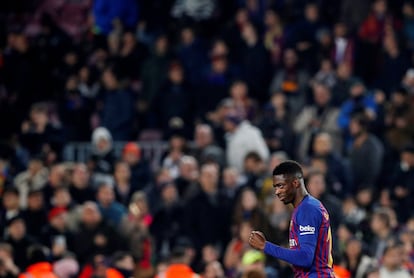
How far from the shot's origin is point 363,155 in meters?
15.9

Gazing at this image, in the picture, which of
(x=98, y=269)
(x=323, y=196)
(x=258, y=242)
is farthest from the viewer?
(x=323, y=196)

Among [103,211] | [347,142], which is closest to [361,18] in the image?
[347,142]

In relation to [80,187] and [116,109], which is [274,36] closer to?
[116,109]

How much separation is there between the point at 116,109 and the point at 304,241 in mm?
9506

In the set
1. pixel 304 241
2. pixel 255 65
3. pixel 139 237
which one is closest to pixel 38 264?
pixel 139 237

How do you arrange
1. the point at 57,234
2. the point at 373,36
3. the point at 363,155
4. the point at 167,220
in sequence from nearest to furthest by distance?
the point at 57,234 < the point at 167,220 < the point at 363,155 < the point at 373,36

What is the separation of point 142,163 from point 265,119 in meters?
1.78

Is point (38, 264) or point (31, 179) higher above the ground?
point (31, 179)

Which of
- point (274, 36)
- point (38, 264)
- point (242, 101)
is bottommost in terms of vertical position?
point (38, 264)

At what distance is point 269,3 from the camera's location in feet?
62.4

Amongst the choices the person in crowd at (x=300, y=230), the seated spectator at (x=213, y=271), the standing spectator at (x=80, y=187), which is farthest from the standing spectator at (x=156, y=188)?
the person in crowd at (x=300, y=230)

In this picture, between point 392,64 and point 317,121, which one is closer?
point 317,121

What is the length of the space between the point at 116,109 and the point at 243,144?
2.51 m

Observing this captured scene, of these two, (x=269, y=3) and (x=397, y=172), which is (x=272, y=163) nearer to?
(x=397, y=172)
